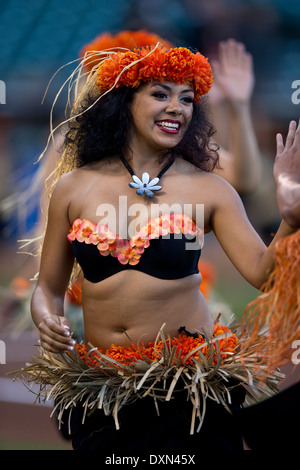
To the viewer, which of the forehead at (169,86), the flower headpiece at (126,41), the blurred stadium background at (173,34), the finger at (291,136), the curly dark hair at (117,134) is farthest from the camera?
the blurred stadium background at (173,34)

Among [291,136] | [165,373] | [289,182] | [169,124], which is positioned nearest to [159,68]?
[169,124]

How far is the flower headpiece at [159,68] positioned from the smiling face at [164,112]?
0.03m

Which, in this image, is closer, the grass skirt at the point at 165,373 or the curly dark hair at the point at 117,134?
the grass skirt at the point at 165,373

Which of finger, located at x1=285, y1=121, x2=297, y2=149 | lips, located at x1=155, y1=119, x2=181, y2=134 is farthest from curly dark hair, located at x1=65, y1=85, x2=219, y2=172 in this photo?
finger, located at x1=285, y1=121, x2=297, y2=149

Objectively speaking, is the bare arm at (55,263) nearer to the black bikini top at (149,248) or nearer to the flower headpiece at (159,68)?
the black bikini top at (149,248)

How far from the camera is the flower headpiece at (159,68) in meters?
2.29

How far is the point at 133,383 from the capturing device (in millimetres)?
2184

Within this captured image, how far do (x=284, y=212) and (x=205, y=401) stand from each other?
0.64 meters

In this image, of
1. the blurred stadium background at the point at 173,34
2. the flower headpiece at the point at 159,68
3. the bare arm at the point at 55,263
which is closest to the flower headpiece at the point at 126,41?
the flower headpiece at the point at 159,68

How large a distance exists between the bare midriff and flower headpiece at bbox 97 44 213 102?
63cm

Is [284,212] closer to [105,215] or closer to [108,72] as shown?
[105,215]

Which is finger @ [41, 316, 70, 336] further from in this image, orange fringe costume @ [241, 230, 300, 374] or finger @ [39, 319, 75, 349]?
orange fringe costume @ [241, 230, 300, 374]

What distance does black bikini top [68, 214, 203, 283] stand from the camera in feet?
7.31

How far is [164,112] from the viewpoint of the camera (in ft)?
7.55
